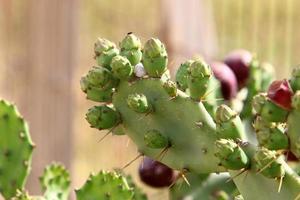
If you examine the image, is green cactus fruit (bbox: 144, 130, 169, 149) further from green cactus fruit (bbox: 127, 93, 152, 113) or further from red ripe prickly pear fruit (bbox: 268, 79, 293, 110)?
red ripe prickly pear fruit (bbox: 268, 79, 293, 110)

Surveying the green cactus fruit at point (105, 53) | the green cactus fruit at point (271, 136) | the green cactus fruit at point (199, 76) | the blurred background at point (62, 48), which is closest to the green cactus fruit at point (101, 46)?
the green cactus fruit at point (105, 53)

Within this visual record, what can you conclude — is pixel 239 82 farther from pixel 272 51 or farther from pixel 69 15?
pixel 272 51

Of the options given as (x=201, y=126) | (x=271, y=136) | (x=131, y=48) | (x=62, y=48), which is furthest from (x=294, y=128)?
(x=62, y=48)

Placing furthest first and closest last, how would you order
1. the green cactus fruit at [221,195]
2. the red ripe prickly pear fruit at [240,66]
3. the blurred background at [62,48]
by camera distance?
the blurred background at [62,48]
the red ripe prickly pear fruit at [240,66]
the green cactus fruit at [221,195]

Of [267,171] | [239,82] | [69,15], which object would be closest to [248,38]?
[69,15]

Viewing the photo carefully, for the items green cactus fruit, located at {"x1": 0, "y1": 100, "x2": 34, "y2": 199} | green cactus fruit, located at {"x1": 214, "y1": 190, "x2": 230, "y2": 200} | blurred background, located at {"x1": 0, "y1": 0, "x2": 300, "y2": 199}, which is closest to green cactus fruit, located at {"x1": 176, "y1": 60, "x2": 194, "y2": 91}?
green cactus fruit, located at {"x1": 214, "y1": 190, "x2": 230, "y2": 200}

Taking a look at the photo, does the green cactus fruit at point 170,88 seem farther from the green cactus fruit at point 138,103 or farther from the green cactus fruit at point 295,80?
the green cactus fruit at point 295,80
